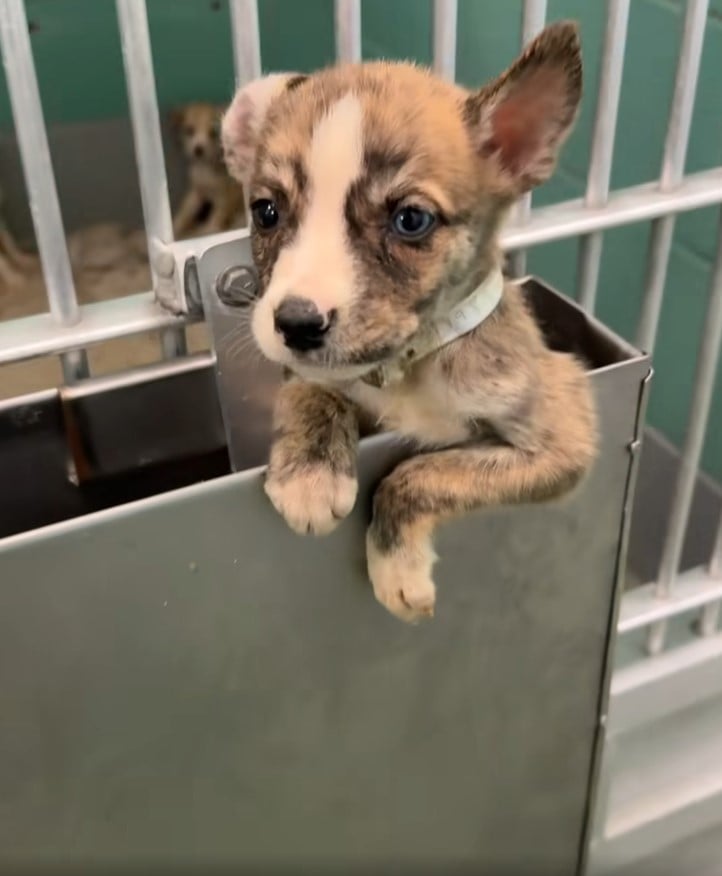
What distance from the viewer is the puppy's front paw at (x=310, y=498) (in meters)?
0.66

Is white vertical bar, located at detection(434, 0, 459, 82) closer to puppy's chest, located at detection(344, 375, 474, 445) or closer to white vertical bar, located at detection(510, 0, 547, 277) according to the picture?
white vertical bar, located at detection(510, 0, 547, 277)

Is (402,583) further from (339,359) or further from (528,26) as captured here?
(528,26)

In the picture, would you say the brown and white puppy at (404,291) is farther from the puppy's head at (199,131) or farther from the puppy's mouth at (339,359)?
the puppy's head at (199,131)

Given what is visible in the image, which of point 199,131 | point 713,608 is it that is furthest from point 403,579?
point 199,131

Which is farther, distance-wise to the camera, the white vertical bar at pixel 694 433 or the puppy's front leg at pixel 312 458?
the white vertical bar at pixel 694 433

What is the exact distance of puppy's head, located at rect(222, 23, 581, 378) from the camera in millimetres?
624

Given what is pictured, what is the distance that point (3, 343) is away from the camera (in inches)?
28.6

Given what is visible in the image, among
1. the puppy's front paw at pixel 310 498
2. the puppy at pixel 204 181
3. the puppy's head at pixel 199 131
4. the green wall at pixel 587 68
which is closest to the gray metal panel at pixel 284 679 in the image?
the puppy's front paw at pixel 310 498

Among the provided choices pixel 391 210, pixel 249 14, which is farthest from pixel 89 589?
pixel 249 14

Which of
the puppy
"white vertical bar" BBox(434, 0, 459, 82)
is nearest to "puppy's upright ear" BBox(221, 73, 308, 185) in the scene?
"white vertical bar" BBox(434, 0, 459, 82)

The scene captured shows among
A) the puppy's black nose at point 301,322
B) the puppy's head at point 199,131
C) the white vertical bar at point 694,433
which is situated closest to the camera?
the puppy's black nose at point 301,322

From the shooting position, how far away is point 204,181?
2092 millimetres

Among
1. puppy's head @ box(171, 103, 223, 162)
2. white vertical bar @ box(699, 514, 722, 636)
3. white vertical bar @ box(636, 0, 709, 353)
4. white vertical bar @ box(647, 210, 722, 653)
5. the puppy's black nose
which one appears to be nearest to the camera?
the puppy's black nose

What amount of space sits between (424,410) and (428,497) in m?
0.07
